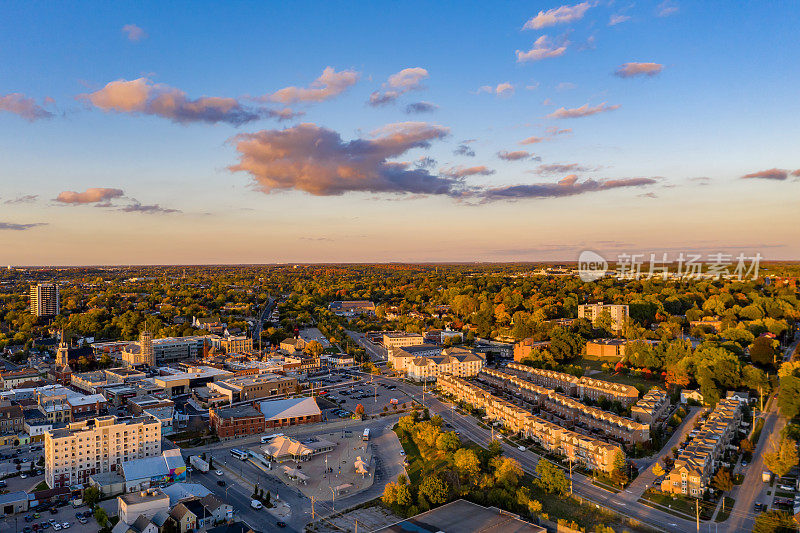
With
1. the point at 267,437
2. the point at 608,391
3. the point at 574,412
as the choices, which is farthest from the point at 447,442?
the point at 608,391

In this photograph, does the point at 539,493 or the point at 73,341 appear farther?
the point at 73,341

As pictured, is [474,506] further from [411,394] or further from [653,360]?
[653,360]

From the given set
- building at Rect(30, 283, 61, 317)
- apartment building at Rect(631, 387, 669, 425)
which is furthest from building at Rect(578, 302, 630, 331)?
building at Rect(30, 283, 61, 317)

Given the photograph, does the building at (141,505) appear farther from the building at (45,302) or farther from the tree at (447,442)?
the building at (45,302)

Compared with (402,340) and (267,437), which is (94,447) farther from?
(402,340)

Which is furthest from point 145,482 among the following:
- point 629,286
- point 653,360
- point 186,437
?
point 629,286

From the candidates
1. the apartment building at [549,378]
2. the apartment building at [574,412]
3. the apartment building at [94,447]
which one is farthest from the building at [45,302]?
the apartment building at [549,378]

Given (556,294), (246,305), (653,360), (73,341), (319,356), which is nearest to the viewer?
(653,360)

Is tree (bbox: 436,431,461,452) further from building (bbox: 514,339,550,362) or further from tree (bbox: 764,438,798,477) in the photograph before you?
building (bbox: 514,339,550,362)

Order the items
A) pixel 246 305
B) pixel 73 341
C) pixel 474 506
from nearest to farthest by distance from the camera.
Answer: pixel 474 506, pixel 73 341, pixel 246 305
